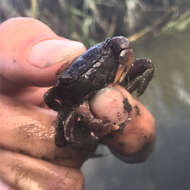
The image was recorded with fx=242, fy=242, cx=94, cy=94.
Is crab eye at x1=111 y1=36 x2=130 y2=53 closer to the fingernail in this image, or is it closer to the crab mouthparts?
the crab mouthparts

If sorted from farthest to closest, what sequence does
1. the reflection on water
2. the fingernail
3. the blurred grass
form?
the blurred grass < the reflection on water < the fingernail

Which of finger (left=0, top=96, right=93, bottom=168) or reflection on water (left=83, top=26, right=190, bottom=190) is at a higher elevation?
finger (left=0, top=96, right=93, bottom=168)

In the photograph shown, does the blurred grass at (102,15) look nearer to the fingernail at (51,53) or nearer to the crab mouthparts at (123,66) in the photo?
the crab mouthparts at (123,66)

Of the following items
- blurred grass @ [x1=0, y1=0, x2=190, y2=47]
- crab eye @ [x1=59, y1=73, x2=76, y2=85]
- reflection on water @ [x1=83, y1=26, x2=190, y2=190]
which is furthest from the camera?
blurred grass @ [x1=0, y1=0, x2=190, y2=47]

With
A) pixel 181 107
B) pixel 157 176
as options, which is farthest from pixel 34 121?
pixel 181 107

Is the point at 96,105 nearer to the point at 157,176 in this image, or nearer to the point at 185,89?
the point at 157,176

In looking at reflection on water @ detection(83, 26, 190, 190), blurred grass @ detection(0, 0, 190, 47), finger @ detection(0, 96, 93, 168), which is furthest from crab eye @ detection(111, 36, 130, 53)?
blurred grass @ detection(0, 0, 190, 47)

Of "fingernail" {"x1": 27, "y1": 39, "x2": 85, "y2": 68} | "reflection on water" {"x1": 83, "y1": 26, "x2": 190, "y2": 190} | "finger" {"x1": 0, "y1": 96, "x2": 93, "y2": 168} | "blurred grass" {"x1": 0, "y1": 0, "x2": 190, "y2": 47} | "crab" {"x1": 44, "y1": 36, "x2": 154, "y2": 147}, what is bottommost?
"blurred grass" {"x1": 0, "y1": 0, "x2": 190, "y2": 47}

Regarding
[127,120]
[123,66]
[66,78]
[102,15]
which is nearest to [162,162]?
[127,120]
